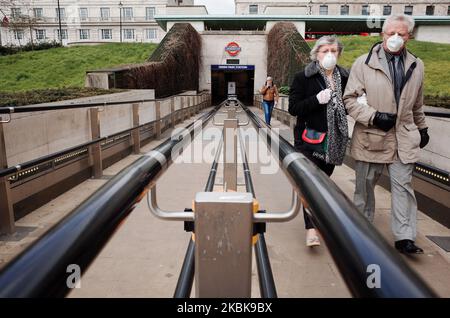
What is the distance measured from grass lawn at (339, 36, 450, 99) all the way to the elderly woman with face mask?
42.9ft

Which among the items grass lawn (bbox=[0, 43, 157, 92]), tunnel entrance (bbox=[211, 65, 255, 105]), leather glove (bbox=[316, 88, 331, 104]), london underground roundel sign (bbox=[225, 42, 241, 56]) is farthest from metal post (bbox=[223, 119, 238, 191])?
tunnel entrance (bbox=[211, 65, 255, 105])

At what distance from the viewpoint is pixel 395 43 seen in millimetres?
2631

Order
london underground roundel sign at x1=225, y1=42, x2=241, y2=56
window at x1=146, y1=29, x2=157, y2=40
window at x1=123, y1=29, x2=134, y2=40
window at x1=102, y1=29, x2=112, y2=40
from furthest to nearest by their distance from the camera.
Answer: window at x1=102, y1=29, x2=112, y2=40
window at x1=123, y1=29, x2=134, y2=40
window at x1=146, y1=29, x2=157, y2=40
london underground roundel sign at x1=225, y1=42, x2=241, y2=56

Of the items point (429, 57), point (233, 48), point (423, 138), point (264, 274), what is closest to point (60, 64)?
point (233, 48)

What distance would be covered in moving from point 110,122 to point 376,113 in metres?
4.54

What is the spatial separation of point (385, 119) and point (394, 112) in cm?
11

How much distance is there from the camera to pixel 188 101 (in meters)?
16.1

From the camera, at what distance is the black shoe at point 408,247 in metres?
2.87

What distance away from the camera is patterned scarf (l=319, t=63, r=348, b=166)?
2881 mm

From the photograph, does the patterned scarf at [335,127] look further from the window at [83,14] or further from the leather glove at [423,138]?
the window at [83,14]

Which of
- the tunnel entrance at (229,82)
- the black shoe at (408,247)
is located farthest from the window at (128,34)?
the black shoe at (408,247)

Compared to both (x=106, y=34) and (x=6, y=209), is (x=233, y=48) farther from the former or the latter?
(x=106, y=34)

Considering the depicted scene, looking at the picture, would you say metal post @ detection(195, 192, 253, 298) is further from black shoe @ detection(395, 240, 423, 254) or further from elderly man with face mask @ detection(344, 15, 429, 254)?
black shoe @ detection(395, 240, 423, 254)

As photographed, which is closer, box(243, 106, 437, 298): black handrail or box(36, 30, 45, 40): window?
box(243, 106, 437, 298): black handrail
